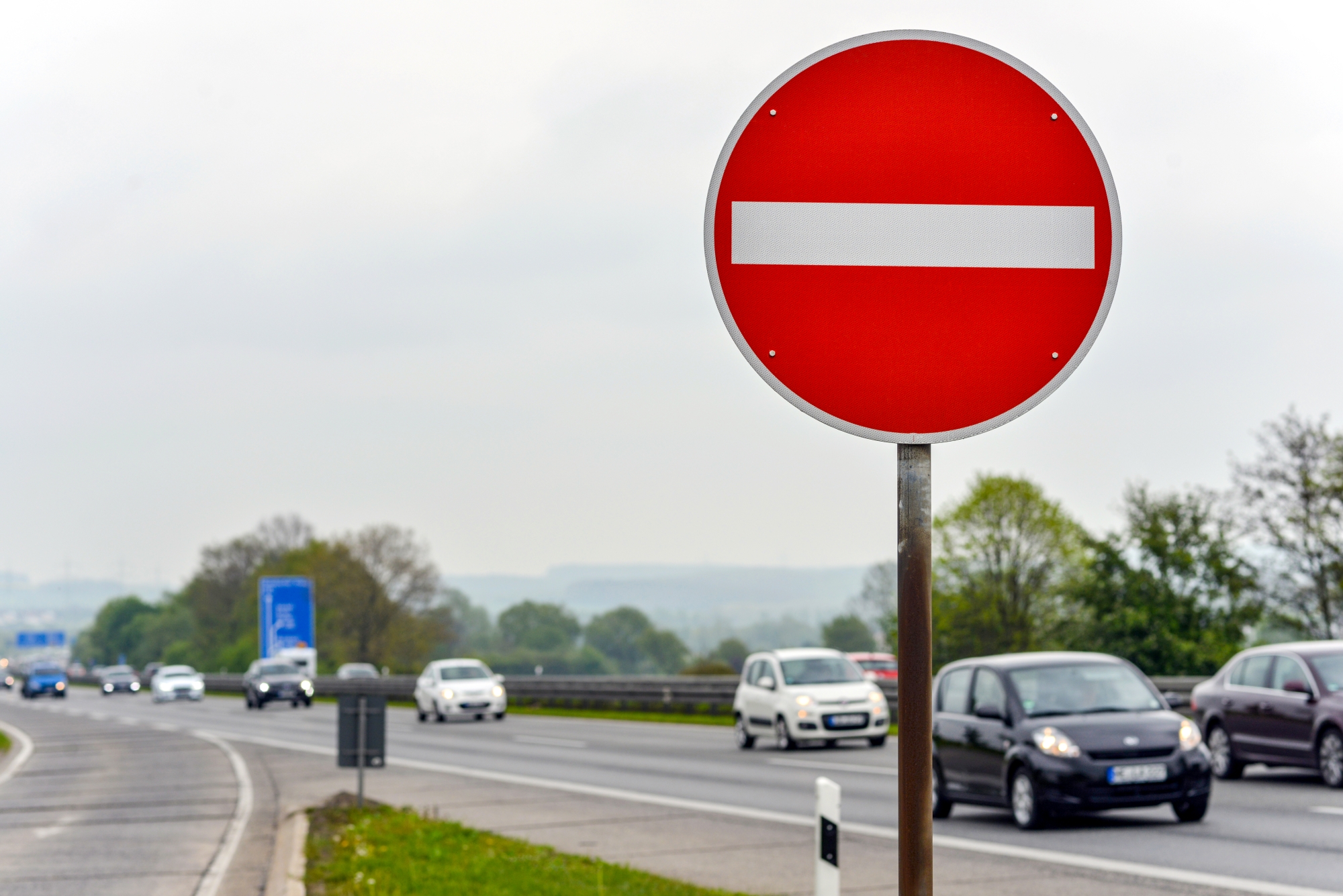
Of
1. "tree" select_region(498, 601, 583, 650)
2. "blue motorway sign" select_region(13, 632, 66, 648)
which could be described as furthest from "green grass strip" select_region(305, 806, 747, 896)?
"blue motorway sign" select_region(13, 632, 66, 648)

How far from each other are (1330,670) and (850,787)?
216 inches

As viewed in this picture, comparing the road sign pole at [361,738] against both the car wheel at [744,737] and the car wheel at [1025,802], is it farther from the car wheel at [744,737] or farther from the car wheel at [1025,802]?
the car wheel at [744,737]

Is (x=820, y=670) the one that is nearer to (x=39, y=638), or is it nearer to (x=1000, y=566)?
(x=1000, y=566)

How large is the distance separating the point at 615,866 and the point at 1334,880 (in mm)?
4897

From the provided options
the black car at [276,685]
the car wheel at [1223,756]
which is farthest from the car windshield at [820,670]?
the black car at [276,685]

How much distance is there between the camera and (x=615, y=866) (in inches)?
460

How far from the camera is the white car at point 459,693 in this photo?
41125mm

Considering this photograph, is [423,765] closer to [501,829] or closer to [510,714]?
[501,829]

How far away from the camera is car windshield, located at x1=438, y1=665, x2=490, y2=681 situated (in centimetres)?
4200

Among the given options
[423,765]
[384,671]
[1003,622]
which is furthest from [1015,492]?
[423,765]

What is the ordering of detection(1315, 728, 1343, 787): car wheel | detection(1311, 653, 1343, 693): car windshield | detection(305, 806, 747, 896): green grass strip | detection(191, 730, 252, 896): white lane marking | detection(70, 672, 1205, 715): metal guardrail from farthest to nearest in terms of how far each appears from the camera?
detection(70, 672, 1205, 715): metal guardrail, detection(1311, 653, 1343, 693): car windshield, detection(1315, 728, 1343, 787): car wheel, detection(191, 730, 252, 896): white lane marking, detection(305, 806, 747, 896): green grass strip

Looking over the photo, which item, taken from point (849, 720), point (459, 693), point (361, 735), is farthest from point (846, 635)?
point (361, 735)

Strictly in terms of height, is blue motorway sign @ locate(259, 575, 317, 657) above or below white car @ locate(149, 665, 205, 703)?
above

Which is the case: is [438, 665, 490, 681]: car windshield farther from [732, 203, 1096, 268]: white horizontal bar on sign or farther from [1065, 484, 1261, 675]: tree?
[732, 203, 1096, 268]: white horizontal bar on sign
